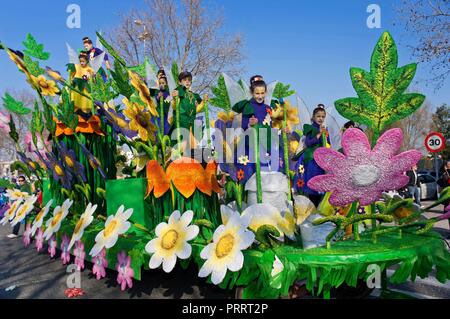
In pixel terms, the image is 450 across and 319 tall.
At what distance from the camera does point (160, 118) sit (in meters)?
3.55

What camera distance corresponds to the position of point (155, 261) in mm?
2570

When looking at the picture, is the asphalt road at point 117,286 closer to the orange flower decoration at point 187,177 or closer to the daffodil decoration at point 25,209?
the daffodil decoration at point 25,209

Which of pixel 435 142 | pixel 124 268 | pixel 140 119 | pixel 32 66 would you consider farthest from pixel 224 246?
pixel 435 142

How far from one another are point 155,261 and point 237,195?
0.74 metres

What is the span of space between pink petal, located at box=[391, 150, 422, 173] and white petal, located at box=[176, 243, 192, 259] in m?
1.31

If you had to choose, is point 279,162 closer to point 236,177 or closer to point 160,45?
point 236,177

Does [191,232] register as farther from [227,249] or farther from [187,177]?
[187,177]

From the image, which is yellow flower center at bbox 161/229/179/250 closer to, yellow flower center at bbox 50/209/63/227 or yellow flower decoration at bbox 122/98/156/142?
yellow flower decoration at bbox 122/98/156/142

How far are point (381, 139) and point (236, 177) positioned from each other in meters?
1.19

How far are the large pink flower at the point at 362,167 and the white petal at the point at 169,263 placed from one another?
99 cm

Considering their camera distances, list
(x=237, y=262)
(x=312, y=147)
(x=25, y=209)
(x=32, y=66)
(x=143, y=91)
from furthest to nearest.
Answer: (x=25, y=209) → (x=32, y=66) → (x=312, y=147) → (x=143, y=91) → (x=237, y=262)

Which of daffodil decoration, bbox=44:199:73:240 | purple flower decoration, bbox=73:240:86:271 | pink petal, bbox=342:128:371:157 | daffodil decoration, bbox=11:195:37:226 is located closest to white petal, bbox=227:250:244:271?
pink petal, bbox=342:128:371:157

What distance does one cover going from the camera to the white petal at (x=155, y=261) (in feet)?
8.37

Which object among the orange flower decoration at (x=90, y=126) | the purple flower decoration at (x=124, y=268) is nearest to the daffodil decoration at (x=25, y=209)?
the orange flower decoration at (x=90, y=126)
